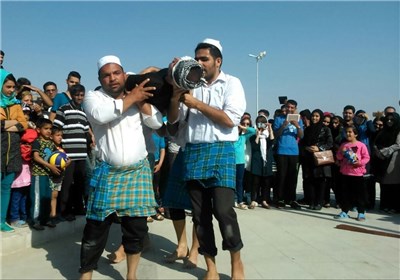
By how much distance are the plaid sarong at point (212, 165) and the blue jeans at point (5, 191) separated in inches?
84.1

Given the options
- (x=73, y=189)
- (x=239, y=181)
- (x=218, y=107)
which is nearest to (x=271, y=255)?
(x=218, y=107)

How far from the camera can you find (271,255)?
3857mm

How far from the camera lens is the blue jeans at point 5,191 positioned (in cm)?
402

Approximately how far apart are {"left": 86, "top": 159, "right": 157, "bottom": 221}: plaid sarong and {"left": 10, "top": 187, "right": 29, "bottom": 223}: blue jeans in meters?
1.80

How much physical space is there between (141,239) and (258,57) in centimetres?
2176

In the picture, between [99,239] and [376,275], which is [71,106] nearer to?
[99,239]

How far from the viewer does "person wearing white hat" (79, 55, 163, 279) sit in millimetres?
2912

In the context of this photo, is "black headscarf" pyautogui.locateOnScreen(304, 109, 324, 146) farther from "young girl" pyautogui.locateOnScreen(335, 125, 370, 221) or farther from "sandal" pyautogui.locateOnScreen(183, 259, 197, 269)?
"sandal" pyautogui.locateOnScreen(183, 259, 197, 269)

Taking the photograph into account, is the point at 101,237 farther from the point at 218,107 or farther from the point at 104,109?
the point at 218,107

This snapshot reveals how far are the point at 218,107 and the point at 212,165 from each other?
483 millimetres

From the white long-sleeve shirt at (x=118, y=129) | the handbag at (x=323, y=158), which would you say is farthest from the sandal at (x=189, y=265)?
the handbag at (x=323, y=158)

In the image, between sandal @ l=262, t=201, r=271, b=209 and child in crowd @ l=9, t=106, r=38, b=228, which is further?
sandal @ l=262, t=201, r=271, b=209

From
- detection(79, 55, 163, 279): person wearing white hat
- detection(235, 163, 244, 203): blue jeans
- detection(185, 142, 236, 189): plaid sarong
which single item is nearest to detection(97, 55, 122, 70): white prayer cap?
detection(79, 55, 163, 279): person wearing white hat

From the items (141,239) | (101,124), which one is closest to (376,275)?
(141,239)
